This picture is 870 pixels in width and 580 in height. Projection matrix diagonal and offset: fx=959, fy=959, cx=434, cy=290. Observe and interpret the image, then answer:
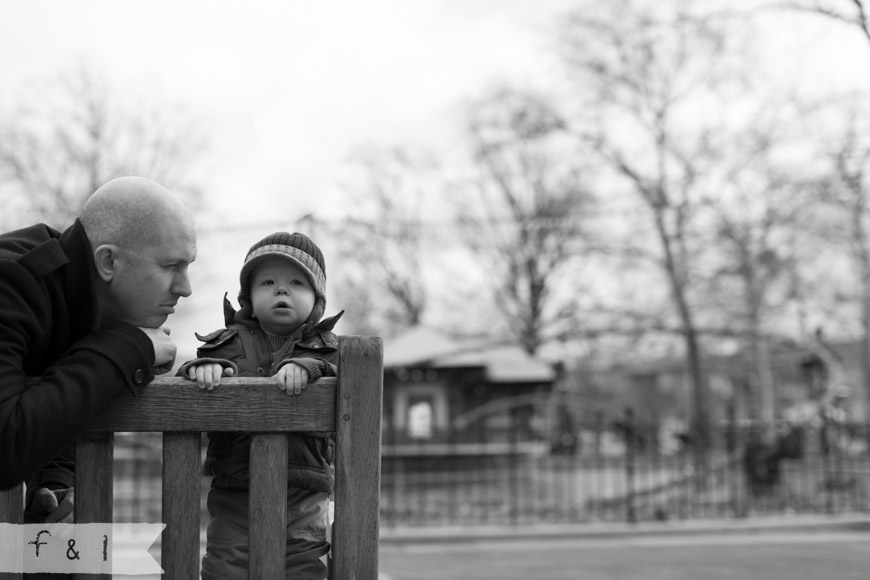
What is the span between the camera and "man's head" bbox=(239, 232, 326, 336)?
2523 mm

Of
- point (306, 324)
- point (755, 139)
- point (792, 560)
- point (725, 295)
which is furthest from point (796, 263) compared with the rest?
point (306, 324)

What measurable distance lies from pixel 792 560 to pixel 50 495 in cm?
816

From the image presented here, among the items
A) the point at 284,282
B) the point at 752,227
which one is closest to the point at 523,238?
the point at 752,227

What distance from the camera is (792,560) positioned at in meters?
8.79

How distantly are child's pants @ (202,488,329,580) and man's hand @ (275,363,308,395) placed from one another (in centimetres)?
50

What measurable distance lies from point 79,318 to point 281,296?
68cm

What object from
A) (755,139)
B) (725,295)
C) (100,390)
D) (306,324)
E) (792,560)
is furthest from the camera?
(725,295)

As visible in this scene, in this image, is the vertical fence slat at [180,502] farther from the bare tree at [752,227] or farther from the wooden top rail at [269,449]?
the bare tree at [752,227]

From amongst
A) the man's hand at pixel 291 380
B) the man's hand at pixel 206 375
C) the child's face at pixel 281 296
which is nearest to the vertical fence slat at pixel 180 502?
the man's hand at pixel 206 375

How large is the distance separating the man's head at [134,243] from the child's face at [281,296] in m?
0.50

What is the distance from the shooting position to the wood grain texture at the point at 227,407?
1901 millimetres

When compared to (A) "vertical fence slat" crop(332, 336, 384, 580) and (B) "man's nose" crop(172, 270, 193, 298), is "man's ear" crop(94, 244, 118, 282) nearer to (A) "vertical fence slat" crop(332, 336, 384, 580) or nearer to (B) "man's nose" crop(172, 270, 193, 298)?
(B) "man's nose" crop(172, 270, 193, 298)

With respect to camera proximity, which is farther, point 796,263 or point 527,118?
point 796,263

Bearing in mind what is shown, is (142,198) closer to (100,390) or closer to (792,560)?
(100,390)
